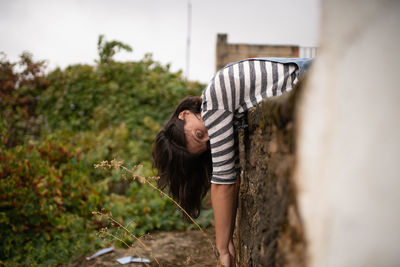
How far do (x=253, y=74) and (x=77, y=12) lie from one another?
573cm

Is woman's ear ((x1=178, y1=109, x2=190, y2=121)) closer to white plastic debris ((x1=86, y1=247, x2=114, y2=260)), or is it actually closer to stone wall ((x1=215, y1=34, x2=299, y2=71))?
white plastic debris ((x1=86, y1=247, x2=114, y2=260))

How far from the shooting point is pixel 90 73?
6.53 metres

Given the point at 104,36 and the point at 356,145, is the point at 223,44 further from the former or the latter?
the point at 356,145

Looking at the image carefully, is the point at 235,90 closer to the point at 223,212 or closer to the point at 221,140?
the point at 221,140

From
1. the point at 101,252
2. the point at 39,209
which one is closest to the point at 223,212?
the point at 101,252

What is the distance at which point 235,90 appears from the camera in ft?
5.31

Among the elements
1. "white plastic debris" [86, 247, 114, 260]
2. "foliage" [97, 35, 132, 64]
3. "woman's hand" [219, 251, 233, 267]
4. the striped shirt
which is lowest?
"white plastic debris" [86, 247, 114, 260]

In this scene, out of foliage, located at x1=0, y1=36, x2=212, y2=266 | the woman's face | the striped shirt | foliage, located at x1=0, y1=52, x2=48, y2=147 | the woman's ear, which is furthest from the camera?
foliage, located at x1=0, y1=52, x2=48, y2=147

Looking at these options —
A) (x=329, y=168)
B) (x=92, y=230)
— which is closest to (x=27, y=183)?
(x=92, y=230)

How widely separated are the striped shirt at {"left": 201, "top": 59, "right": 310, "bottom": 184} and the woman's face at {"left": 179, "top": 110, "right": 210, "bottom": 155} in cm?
30

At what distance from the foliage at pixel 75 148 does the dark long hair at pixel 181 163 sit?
0.38m

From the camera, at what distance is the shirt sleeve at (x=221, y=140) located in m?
1.62

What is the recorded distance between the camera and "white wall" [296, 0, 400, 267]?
60cm

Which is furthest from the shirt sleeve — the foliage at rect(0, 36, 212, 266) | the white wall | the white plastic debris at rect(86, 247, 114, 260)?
the white plastic debris at rect(86, 247, 114, 260)
